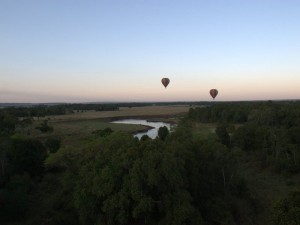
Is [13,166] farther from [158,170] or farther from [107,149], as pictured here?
[158,170]

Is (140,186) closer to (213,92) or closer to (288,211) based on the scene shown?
(288,211)

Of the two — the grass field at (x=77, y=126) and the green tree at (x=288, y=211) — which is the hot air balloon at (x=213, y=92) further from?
the green tree at (x=288, y=211)

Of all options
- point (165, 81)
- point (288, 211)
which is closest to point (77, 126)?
point (165, 81)

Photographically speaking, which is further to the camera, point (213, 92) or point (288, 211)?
point (213, 92)

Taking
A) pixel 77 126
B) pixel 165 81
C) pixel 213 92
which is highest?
pixel 165 81

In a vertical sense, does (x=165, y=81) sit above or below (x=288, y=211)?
above

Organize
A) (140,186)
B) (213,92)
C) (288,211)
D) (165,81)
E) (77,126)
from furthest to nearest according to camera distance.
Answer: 1. (77,126)
2. (213,92)
3. (165,81)
4. (140,186)
5. (288,211)

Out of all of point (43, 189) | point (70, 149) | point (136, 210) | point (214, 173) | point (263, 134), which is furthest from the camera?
point (263, 134)

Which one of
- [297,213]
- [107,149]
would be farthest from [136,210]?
[297,213]

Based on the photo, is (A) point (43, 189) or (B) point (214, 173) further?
(A) point (43, 189)

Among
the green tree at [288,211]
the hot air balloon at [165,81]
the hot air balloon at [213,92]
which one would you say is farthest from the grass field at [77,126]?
the green tree at [288,211]

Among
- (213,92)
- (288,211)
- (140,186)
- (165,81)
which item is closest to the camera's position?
(288,211)
